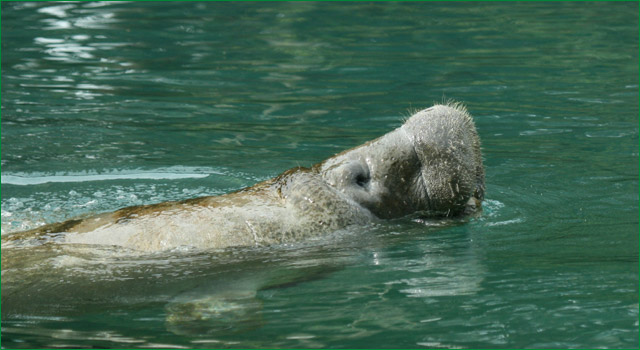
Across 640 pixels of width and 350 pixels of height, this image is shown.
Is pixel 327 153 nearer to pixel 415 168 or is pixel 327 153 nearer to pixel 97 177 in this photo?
pixel 97 177

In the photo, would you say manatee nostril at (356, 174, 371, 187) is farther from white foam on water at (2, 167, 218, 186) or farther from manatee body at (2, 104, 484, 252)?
white foam on water at (2, 167, 218, 186)

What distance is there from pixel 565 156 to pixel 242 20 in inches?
368

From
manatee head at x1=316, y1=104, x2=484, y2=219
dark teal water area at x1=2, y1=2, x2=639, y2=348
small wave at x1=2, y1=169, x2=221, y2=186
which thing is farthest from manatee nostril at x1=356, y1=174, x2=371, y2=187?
small wave at x1=2, y1=169, x2=221, y2=186

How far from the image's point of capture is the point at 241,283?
6.05 metres

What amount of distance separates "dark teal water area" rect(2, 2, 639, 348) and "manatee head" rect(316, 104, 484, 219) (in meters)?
0.18

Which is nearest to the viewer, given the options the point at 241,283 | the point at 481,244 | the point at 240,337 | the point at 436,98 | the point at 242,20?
the point at 240,337

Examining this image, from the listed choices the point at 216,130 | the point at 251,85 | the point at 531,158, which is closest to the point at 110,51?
the point at 251,85

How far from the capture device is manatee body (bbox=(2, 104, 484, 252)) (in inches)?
247

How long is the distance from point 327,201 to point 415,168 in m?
0.61

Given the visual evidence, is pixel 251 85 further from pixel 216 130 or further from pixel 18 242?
pixel 18 242

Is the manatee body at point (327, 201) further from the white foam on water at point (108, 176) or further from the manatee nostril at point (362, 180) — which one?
the white foam on water at point (108, 176)

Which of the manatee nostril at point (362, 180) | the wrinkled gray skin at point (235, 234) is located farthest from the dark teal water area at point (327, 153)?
the manatee nostril at point (362, 180)

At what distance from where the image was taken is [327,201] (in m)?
6.49

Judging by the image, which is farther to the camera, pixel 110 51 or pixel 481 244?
pixel 110 51
